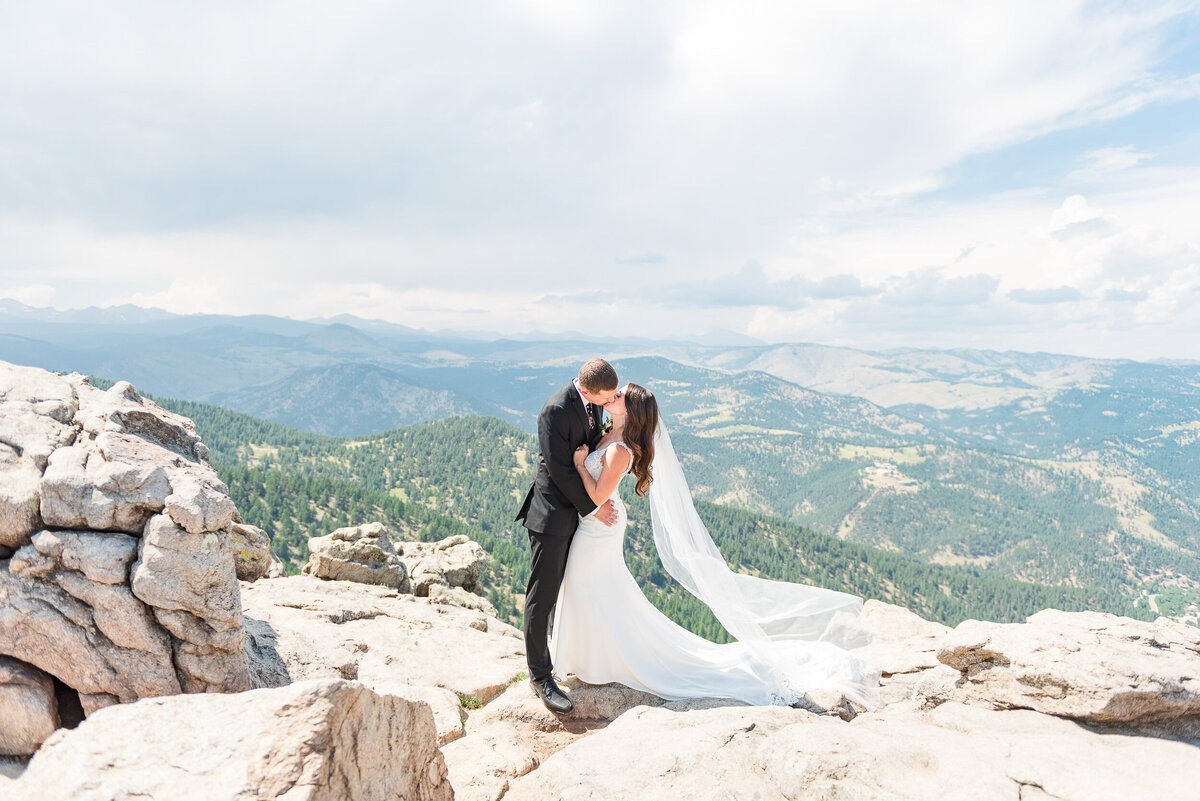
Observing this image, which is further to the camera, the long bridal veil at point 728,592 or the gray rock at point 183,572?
the long bridal veil at point 728,592

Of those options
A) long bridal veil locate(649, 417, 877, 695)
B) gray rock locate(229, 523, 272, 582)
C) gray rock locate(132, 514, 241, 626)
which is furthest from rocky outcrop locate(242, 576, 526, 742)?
long bridal veil locate(649, 417, 877, 695)

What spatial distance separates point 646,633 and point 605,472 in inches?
109

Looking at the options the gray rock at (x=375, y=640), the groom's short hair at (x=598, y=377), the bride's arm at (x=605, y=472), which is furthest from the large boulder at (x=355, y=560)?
the groom's short hair at (x=598, y=377)

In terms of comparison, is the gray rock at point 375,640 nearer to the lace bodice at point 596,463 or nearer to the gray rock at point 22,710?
the gray rock at point 22,710

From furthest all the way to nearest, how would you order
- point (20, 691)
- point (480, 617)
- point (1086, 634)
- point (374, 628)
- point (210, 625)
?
point (480, 617)
point (374, 628)
point (1086, 634)
point (210, 625)
point (20, 691)

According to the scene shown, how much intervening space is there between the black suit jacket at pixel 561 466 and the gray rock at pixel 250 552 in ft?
21.5

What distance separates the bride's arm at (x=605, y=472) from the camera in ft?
25.7

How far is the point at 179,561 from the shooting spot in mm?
6129

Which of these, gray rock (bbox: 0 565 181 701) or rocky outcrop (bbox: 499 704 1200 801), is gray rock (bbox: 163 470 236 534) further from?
rocky outcrop (bbox: 499 704 1200 801)

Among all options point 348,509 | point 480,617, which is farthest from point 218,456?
point 480,617

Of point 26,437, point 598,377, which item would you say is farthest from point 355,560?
point 598,377

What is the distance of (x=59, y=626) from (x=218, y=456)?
7770 inches

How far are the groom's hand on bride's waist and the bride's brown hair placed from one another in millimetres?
658

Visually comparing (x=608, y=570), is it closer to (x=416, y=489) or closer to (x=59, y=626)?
(x=59, y=626)
